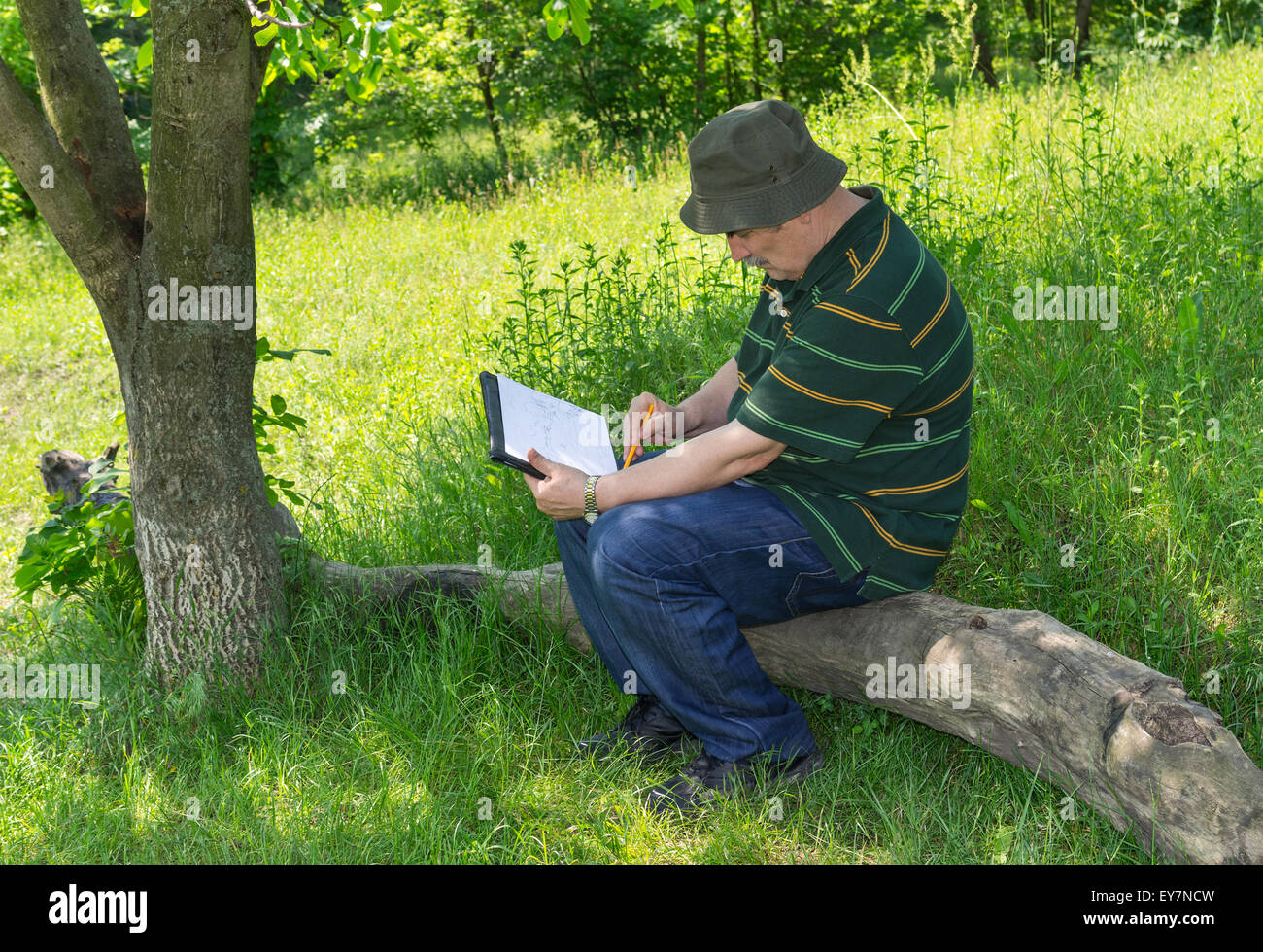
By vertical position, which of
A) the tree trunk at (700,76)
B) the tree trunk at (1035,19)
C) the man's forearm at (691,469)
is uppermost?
the tree trunk at (1035,19)

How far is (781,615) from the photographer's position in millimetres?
3037

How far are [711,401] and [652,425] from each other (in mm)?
233

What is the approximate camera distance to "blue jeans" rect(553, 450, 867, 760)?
2867 mm

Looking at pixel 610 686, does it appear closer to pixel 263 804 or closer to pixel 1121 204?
pixel 263 804

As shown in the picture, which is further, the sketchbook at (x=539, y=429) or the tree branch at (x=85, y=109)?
the tree branch at (x=85, y=109)

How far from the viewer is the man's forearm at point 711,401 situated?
140 inches

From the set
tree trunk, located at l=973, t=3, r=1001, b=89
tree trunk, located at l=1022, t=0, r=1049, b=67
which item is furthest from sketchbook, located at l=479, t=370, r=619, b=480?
tree trunk, located at l=1022, t=0, r=1049, b=67

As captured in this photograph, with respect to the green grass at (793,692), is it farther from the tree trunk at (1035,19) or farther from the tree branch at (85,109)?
the tree trunk at (1035,19)

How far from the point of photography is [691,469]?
113 inches

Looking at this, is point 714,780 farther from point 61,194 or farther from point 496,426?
point 61,194

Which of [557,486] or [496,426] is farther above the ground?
[496,426]

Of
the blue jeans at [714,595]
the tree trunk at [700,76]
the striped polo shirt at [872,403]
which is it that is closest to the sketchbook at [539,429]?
the blue jeans at [714,595]

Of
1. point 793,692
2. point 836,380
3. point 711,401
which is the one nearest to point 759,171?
point 836,380

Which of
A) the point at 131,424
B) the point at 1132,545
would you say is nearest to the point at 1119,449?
the point at 1132,545
